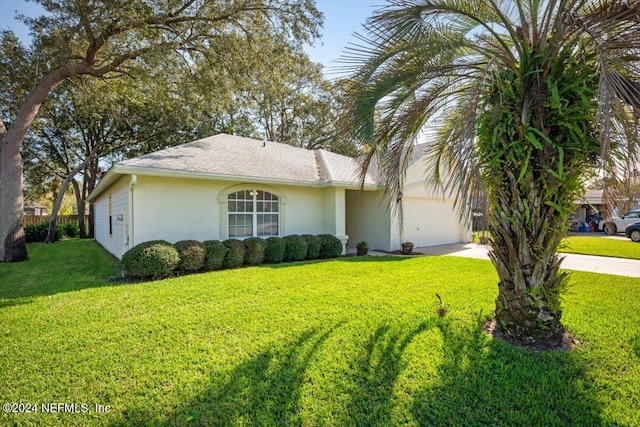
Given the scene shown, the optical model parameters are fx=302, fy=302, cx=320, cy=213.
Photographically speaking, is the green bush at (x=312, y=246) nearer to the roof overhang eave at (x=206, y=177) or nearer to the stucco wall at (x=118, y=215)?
the roof overhang eave at (x=206, y=177)

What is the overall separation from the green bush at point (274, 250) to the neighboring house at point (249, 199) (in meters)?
1.11

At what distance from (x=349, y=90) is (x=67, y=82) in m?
16.5

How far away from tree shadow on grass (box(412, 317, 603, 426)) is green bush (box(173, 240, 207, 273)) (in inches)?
279

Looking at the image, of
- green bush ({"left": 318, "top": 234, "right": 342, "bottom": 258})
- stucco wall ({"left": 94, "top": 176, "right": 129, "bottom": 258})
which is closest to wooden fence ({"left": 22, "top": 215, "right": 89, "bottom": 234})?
stucco wall ({"left": 94, "top": 176, "right": 129, "bottom": 258})

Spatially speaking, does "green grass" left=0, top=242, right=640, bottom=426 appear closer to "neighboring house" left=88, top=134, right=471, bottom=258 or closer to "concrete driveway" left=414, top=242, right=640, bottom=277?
"concrete driveway" left=414, top=242, right=640, bottom=277

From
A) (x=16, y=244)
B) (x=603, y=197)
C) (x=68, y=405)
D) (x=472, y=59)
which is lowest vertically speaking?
(x=68, y=405)

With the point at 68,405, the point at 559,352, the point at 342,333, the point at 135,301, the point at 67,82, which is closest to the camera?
the point at 68,405

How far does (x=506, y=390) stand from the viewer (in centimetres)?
326

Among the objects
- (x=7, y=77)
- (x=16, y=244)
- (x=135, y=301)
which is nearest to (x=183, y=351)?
(x=135, y=301)

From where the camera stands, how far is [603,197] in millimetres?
4234

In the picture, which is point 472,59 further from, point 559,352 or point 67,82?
point 67,82

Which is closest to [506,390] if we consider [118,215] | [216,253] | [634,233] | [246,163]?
[216,253]

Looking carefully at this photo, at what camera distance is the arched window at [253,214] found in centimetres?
1109

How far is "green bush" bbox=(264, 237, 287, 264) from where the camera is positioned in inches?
417
